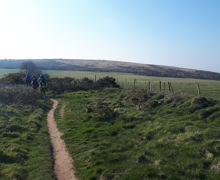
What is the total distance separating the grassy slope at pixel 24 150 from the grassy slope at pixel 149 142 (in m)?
1.21

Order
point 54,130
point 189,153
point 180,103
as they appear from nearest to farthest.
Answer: point 189,153 < point 54,130 < point 180,103

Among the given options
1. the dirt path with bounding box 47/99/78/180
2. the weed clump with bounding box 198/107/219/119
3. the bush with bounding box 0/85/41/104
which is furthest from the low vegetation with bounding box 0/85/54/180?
the weed clump with bounding box 198/107/219/119

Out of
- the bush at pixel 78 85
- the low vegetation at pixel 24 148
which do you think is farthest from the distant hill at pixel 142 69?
the low vegetation at pixel 24 148

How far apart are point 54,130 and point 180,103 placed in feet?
27.7

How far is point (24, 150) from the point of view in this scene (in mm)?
12180

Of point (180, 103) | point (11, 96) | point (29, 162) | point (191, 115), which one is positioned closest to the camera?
point (29, 162)

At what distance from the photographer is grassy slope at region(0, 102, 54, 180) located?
962 centimetres

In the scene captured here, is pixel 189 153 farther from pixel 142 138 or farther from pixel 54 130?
pixel 54 130

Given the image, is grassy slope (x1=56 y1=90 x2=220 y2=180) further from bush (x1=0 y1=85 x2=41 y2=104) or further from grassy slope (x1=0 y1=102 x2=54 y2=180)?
bush (x1=0 y1=85 x2=41 y2=104)

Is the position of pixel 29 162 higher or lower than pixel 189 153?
lower

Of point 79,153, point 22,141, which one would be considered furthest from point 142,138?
point 22,141

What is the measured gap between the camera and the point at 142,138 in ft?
41.5

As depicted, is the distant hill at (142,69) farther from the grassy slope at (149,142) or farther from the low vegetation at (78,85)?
the grassy slope at (149,142)

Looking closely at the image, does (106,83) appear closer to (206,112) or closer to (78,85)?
(78,85)
